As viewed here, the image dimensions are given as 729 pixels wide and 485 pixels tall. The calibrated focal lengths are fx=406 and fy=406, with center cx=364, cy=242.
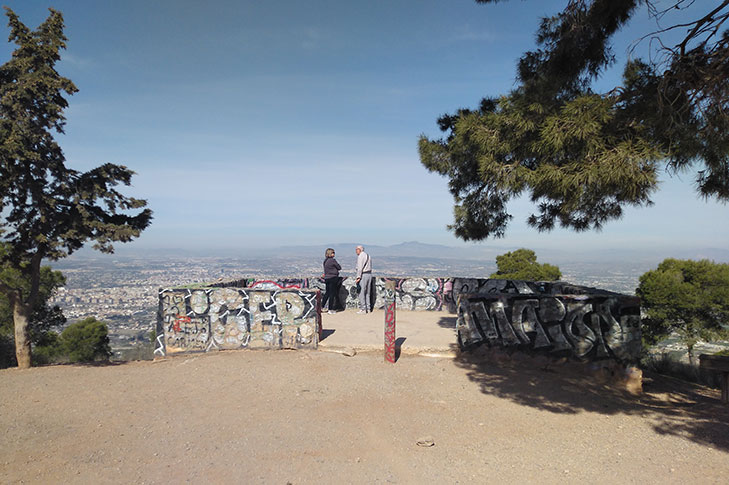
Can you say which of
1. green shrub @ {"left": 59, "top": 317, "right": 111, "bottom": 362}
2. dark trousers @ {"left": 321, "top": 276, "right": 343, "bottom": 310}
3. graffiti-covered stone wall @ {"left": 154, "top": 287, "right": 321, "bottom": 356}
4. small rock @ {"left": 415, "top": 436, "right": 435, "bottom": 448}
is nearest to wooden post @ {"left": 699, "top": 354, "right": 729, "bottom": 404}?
small rock @ {"left": 415, "top": 436, "right": 435, "bottom": 448}

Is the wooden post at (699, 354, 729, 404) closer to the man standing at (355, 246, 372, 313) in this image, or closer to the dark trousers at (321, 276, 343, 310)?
the man standing at (355, 246, 372, 313)

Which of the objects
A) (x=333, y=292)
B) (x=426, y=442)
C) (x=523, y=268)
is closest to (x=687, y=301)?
(x=523, y=268)

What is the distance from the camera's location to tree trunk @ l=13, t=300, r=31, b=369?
9812 millimetres

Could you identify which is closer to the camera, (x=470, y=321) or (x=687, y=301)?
(x=470, y=321)

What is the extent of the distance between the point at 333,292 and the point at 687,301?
599 inches

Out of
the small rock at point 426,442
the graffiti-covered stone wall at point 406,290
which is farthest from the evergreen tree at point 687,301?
the small rock at point 426,442

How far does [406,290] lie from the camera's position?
46.2 ft

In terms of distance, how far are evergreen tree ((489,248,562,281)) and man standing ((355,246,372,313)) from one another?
1151cm

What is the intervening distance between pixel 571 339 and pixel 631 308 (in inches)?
49.5

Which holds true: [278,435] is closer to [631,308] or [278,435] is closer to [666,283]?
[631,308]

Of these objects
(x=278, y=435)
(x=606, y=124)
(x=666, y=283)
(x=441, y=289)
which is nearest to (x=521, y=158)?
(x=606, y=124)

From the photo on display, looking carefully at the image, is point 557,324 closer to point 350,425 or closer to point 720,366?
point 720,366

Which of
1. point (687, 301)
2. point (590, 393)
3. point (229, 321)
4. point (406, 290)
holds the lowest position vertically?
point (590, 393)

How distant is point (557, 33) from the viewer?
6.54 m
